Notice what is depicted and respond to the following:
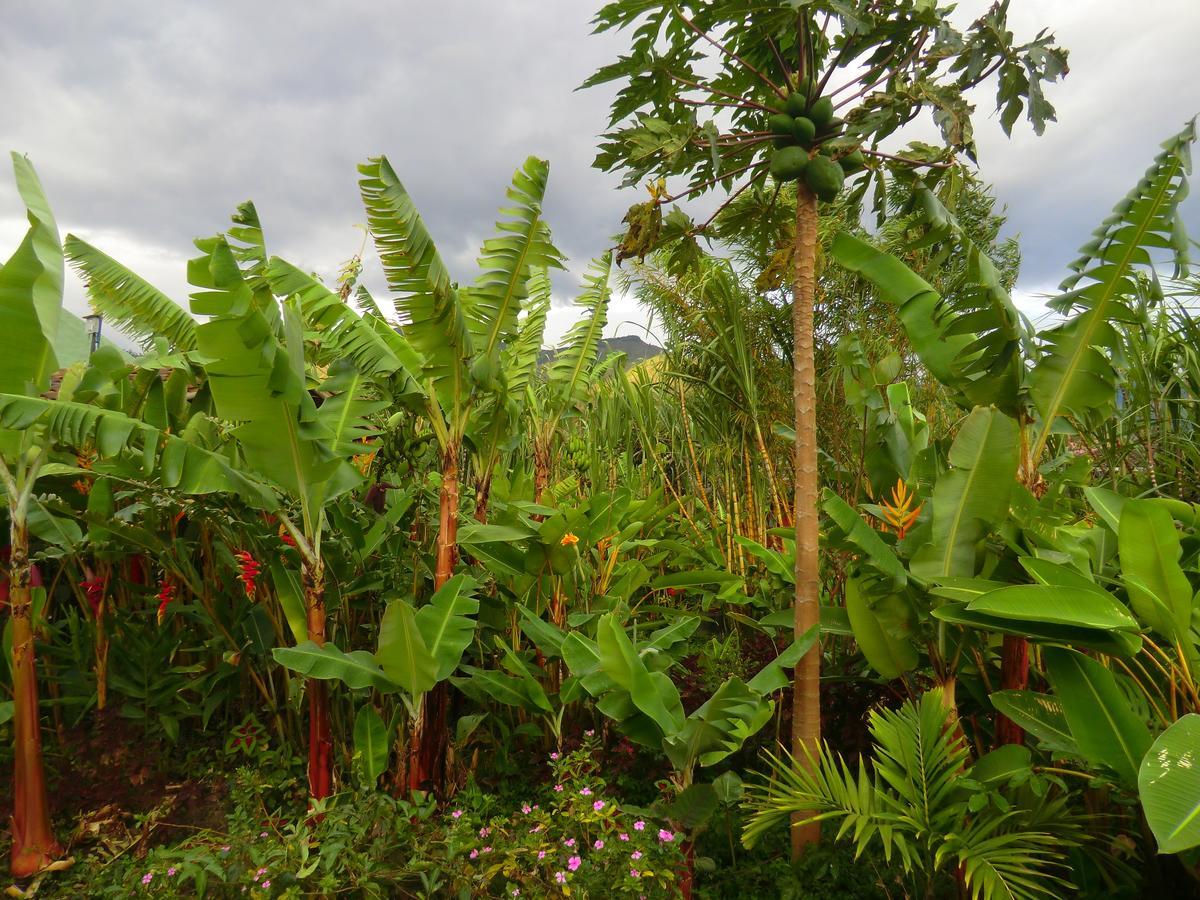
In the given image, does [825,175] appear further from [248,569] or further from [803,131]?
[248,569]

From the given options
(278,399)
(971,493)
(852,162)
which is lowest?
(971,493)

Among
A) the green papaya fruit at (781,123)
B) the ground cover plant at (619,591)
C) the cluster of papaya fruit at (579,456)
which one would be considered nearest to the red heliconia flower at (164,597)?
the ground cover plant at (619,591)

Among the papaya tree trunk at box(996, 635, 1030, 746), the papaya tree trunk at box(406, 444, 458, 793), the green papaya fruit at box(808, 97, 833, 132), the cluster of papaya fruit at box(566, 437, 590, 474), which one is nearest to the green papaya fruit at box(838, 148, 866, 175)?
the green papaya fruit at box(808, 97, 833, 132)

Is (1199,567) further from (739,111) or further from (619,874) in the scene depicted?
(739,111)

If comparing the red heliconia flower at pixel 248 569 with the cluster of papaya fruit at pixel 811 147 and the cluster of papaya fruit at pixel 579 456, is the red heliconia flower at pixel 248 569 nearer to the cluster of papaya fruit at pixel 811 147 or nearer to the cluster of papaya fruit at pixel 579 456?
the cluster of papaya fruit at pixel 579 456

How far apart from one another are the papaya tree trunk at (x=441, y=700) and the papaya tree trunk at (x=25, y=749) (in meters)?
1.36

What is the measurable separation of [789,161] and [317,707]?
257 centimetres

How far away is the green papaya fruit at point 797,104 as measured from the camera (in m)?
2.33

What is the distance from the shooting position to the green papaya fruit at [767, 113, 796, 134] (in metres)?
2.33

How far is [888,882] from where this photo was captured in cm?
221

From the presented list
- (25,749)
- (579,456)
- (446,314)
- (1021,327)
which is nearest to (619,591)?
(579,456)

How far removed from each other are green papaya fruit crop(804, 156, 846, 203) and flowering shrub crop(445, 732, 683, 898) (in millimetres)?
2047

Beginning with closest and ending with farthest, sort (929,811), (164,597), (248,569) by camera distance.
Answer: (929,811)
(248,569)
(164,597)

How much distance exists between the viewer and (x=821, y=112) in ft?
7.66
